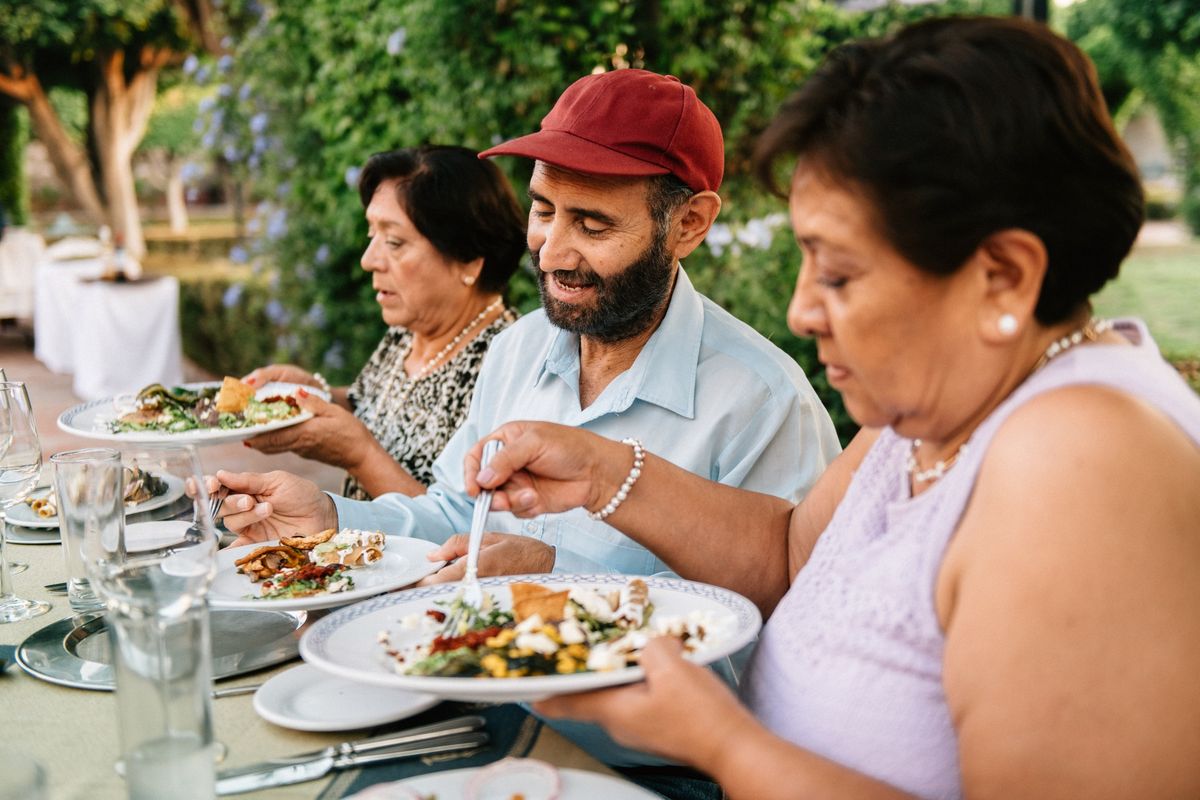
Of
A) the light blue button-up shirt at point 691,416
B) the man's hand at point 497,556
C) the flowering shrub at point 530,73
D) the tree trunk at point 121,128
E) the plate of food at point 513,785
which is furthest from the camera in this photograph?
the tree trunk at point 121,128

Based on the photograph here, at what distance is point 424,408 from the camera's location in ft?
11.4

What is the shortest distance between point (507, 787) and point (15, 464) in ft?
4.07

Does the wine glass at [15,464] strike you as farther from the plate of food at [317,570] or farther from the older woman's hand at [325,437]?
the older woman's hand at [325,437]

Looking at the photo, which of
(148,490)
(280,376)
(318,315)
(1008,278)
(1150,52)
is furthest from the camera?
(318,315)

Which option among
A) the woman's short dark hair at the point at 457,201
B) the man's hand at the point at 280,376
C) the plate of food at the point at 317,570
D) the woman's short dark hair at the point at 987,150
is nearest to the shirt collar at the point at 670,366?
the plate of food at the point at 317,570

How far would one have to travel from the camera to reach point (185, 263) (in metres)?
16.3

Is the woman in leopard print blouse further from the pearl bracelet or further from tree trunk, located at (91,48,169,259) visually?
tree trunk, located at (91,48,169,259)

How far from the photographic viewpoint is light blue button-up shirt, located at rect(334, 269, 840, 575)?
2217 mm

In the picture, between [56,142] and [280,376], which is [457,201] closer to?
[280,376]

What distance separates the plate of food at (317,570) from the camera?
1.85 meters

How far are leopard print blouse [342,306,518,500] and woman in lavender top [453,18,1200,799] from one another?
6.56ft

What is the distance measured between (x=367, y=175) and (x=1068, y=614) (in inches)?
113

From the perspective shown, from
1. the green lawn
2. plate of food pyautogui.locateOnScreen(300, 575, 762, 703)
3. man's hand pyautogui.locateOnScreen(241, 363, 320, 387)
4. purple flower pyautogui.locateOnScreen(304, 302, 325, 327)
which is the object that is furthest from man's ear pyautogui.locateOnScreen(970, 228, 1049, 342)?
purple flower pyautogui.locateOnScreen(304, 302, 325, 327)

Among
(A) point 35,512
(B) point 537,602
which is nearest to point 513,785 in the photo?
(B) point 537,602
